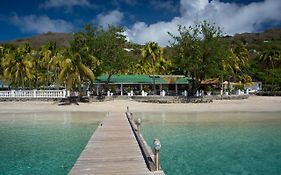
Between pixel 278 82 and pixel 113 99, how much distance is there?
108 ft

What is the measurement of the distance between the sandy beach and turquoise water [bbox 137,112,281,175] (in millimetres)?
10117

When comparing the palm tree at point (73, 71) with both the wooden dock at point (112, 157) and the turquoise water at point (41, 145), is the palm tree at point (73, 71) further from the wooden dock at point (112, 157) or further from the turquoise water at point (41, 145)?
the wooden dock at point (112, 157)

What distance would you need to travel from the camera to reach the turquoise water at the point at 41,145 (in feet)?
41.4

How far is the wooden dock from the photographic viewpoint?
9867 millimetres

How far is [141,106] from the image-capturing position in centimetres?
3756

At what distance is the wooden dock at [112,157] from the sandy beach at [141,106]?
1965cm

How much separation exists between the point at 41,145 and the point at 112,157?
22.5 ft

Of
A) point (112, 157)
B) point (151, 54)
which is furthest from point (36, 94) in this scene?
point (151, 54)

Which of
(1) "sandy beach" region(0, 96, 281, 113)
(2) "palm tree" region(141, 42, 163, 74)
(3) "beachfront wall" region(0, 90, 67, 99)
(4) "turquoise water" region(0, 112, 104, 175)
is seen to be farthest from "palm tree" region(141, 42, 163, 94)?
(4) "turquoise water" region(0, 112, 104, 175)

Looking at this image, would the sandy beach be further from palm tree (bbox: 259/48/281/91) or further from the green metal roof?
palm tree (bbox: 259/48/281/91)

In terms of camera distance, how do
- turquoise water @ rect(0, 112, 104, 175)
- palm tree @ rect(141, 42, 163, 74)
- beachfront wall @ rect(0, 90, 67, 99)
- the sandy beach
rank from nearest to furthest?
turquoise water @ rect(0, 112, 104, 175), the sandy beach, beachfront wall @ rect(0, 90, 67, 99), palm tree @ rect(141, 42, 163, 74)

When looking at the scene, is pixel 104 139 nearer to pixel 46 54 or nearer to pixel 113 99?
pixel 113 99

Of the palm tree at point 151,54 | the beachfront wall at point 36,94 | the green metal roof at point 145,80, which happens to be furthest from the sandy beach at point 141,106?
the palm tree at point 151,54

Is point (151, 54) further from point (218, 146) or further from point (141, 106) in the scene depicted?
point (218, 146)
